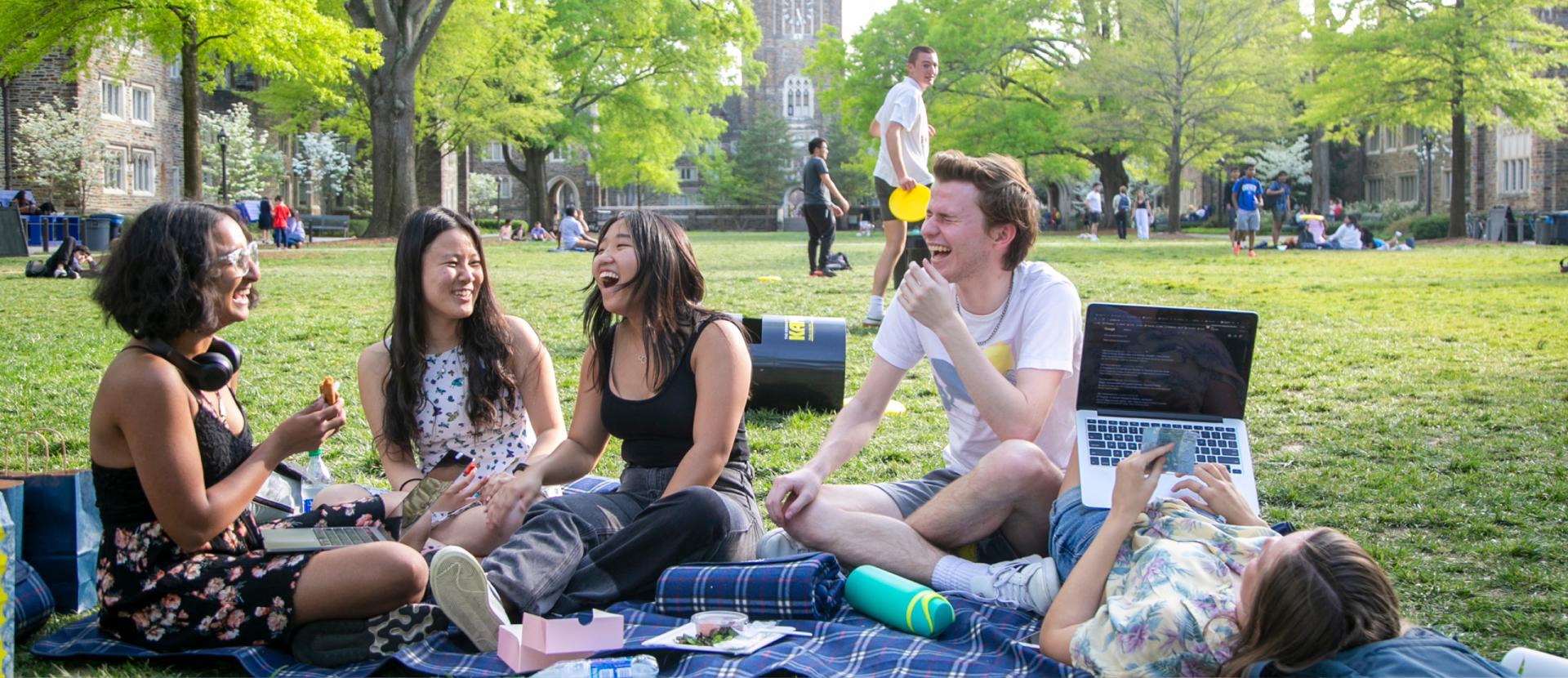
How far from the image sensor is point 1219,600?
2.70 m

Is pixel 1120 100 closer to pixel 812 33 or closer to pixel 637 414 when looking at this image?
pixel 637 414

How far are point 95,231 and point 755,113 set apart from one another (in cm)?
5326

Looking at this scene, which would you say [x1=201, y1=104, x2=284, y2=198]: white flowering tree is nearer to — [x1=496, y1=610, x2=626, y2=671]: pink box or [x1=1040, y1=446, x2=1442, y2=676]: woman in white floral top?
[x1=496, y1=610, x2=626, y2=671]: pink box

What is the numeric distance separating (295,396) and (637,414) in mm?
4036

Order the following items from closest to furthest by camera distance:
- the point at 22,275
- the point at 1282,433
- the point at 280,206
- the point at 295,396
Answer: the point at 1282,433
the point at 295,396
the point at 22,275
the point at 280,206

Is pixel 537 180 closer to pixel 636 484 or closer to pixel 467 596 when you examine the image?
pixel 636 484

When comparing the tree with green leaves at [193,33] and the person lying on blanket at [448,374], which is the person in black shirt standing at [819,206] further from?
the person lying on blanket at [448,374]

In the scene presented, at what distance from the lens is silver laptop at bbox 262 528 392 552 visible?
3322mm

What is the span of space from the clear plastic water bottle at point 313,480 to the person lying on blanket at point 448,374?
1.61 ft

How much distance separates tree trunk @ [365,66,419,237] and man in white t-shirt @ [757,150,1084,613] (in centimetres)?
2573

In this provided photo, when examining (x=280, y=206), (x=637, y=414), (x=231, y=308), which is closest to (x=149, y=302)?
(x=231, y=308)

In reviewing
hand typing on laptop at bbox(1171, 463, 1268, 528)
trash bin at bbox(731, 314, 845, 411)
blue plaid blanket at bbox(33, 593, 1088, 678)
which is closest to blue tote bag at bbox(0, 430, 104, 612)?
blue plaid blanket at bbox(33, 593, 1088, 678)

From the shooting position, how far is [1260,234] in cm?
3744

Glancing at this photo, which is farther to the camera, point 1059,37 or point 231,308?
point 1059,37
